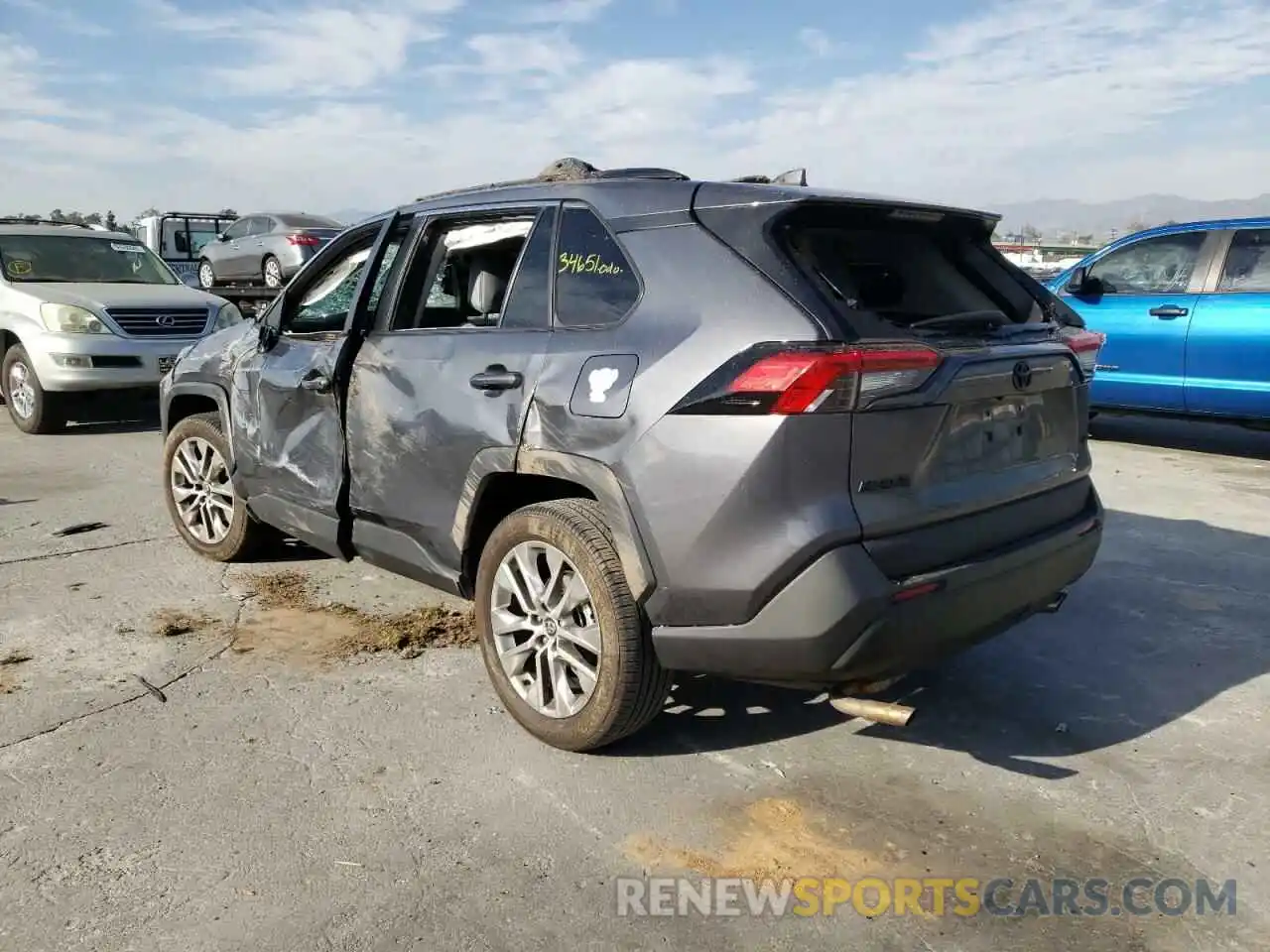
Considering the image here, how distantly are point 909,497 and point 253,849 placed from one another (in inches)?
80.3

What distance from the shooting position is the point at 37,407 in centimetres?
902

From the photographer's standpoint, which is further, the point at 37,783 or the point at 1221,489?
the point at 1221,489

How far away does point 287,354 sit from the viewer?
4375mm

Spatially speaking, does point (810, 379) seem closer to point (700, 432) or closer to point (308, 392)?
point (700, 432)

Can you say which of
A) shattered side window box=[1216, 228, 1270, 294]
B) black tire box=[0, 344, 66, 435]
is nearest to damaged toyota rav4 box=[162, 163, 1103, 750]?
shattered side window box=[1216, 228, 1270, 294]

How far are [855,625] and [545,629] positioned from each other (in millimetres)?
1073

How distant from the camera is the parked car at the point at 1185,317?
25.1 ft

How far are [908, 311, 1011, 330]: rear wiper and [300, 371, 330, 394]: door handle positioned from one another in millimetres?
2349

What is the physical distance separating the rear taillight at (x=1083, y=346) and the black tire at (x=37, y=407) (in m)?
8.74

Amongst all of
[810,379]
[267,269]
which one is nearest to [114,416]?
[267,269]

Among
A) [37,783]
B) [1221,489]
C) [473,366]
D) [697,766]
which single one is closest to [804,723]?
[697,766]

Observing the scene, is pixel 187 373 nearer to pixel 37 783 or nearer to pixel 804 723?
pixel 37 783

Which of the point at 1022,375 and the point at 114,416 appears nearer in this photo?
the point at 1022,375

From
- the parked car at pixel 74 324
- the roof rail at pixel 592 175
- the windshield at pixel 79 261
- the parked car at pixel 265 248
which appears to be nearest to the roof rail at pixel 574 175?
the roof rail at pixel 592 175
